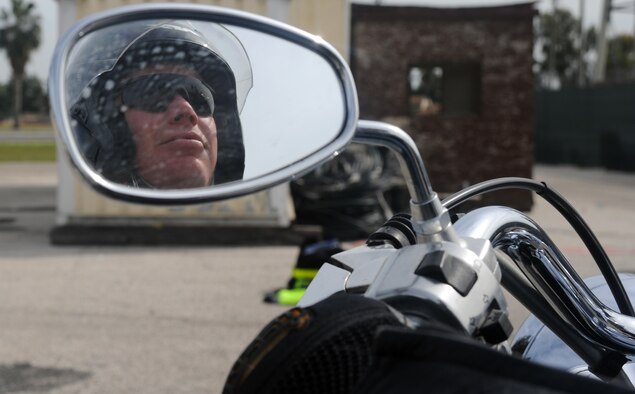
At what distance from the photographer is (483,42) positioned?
1546cm

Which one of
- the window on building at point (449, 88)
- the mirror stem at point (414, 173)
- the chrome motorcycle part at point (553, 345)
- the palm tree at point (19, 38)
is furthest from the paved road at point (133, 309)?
the palm tree at point (19, 38)

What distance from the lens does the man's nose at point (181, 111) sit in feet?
3.49

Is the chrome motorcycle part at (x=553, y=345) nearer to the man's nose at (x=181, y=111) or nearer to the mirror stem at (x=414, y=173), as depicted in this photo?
the mirror stem at (x=414, y=173)

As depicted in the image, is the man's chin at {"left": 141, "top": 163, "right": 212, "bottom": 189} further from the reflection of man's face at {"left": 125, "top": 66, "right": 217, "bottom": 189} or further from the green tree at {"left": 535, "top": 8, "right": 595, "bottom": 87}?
the green tree at {"left": 535, "top": 8, "right": 595, "bottom": 87}

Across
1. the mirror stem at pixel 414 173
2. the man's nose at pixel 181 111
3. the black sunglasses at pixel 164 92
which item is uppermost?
the black sunglasses at pixel 164 92

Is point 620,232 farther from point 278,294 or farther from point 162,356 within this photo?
point 162,356

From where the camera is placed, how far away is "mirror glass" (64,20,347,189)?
1039mm

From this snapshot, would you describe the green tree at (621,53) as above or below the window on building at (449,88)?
below

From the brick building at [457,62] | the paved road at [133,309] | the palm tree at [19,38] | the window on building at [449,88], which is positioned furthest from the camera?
the palm tree at [19,38]

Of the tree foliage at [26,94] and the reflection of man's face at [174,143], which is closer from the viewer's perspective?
the reflection of man's face at [174,143]

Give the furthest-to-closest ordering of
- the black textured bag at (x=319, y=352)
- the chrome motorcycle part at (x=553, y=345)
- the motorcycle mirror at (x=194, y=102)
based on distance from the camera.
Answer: the chrome motorcycle part at (x=553, y=345), the motorcycle mirror at (x=194, y=102), the black textured bag at (x=319, y=352)

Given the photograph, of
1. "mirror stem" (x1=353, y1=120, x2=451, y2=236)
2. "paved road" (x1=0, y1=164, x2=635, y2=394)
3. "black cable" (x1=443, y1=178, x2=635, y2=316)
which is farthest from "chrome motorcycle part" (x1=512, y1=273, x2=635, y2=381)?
"paved road" (x1=0, y1=164, x2=635, y2=394)

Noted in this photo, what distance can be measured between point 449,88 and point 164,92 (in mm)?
18687

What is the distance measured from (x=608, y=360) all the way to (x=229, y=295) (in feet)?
22.3
